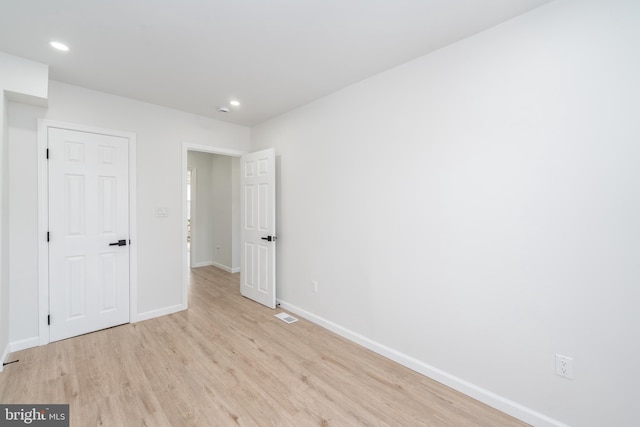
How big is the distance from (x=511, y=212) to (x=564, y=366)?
37.6 inches

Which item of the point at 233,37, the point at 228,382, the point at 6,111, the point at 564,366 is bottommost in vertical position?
the point at 228,382

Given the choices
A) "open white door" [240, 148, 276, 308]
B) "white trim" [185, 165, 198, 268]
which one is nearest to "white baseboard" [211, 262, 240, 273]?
"white trim" [185, 165, 198, 268]

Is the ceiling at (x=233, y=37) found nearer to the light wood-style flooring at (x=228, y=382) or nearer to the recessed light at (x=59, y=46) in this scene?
the recessed light at (x=59, y=46)

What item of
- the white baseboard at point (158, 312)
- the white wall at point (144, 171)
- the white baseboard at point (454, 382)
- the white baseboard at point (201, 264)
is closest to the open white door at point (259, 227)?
the white wall at point (144, 171)

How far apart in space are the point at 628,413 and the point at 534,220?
109cm

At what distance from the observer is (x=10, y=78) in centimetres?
219

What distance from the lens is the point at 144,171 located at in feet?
10.4

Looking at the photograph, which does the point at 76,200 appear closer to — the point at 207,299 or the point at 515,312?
the point at 207,299

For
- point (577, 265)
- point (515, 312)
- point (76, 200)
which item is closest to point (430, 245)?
point (515, 312)

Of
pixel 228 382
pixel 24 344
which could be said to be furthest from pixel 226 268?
pixel 228 382

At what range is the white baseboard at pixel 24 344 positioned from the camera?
2441 mm

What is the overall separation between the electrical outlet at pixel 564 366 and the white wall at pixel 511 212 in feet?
0.10

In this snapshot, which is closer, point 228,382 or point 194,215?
point 228,382

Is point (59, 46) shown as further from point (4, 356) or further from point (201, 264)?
A: point (201, 264)
